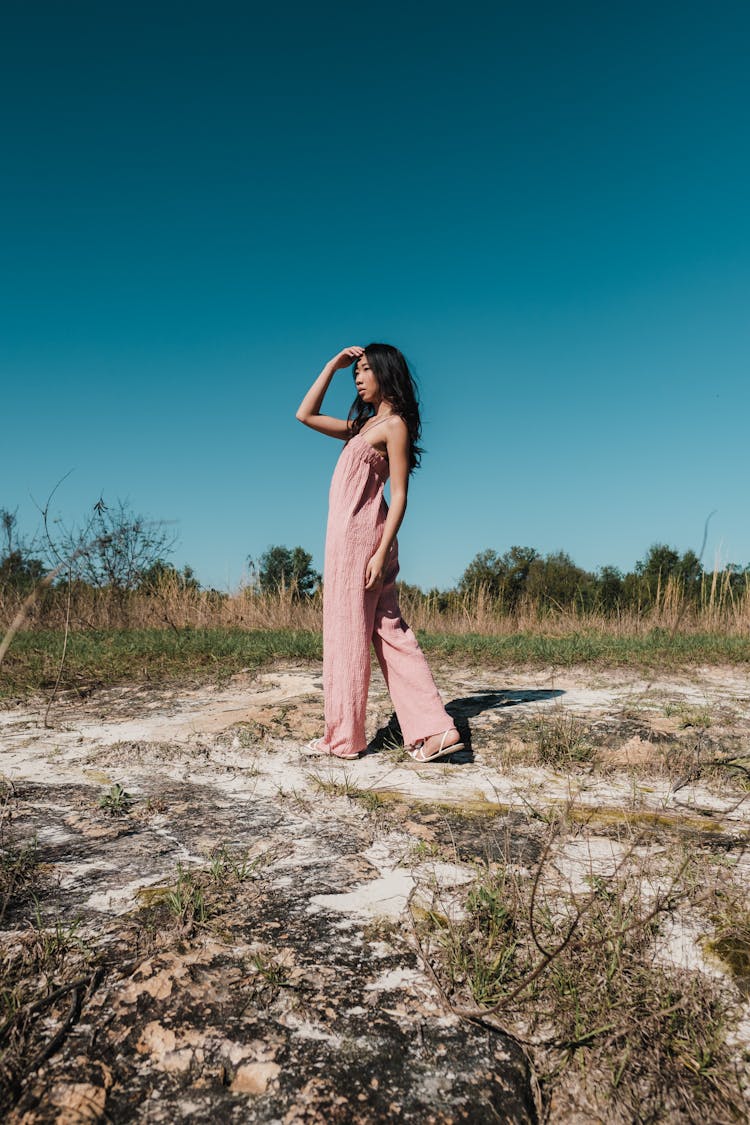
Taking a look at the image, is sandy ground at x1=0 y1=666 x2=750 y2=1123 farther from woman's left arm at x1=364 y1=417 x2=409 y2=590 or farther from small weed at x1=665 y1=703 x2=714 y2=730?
woman's left arm at x1=364 y1=417 x2=409 y2=590

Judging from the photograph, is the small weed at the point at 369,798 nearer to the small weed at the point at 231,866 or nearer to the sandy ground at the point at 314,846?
the sandy ground at the point at 314,846

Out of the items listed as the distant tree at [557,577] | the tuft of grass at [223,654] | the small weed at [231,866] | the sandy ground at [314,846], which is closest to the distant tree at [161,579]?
the tuft of grass at [223,654]

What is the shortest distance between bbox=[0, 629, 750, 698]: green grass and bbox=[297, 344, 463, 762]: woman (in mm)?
2358

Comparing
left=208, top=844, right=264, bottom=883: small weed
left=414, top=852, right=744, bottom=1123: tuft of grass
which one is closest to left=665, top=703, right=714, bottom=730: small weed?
left=414, top=852, right=744, bottom=1123: tuft of grass

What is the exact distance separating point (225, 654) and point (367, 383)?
3.56m

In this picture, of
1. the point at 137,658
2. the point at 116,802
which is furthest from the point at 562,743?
the point at 137,658

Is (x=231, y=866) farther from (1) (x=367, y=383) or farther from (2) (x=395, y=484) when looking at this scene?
(1) (x=367, y=383)

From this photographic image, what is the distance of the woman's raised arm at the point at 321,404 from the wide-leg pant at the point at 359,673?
0.75 metres

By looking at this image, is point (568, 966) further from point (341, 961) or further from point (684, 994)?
point (341, 961)

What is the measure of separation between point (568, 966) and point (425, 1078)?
1.30 ft

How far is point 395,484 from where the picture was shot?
3.21 meters

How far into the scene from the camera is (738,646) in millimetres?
7125

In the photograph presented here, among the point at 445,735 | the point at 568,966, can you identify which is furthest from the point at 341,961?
the point at 445,735

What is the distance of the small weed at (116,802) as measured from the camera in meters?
2.46
